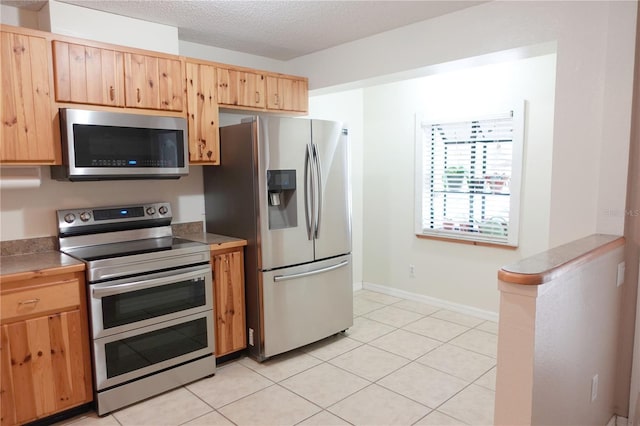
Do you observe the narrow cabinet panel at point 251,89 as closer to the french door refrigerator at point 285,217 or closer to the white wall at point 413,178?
the french door refrigerator at point 285,217

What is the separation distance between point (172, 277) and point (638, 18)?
3.02 metres

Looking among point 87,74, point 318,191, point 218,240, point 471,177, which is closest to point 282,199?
point 318,191

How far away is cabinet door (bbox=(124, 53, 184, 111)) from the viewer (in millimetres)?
2854

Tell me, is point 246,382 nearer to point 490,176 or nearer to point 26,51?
point 26,51

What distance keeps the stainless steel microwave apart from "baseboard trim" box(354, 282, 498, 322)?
2774 millimetres

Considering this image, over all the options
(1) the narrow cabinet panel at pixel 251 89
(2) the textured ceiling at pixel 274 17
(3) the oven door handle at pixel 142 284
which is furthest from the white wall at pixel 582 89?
(3) the oven door handle at pixel 142 284

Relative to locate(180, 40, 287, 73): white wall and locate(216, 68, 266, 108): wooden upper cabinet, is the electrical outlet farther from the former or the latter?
locate(180, 40, 287, 73): white wall

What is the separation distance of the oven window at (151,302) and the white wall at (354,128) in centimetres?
223

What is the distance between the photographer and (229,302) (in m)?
3.21

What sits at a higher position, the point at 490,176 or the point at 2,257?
the point at 490,176

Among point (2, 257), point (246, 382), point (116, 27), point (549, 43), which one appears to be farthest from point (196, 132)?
point (549, 43)

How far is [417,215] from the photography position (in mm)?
4523

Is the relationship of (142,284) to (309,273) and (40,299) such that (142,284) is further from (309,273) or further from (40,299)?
(309,273)

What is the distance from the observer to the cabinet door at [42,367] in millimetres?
2281
